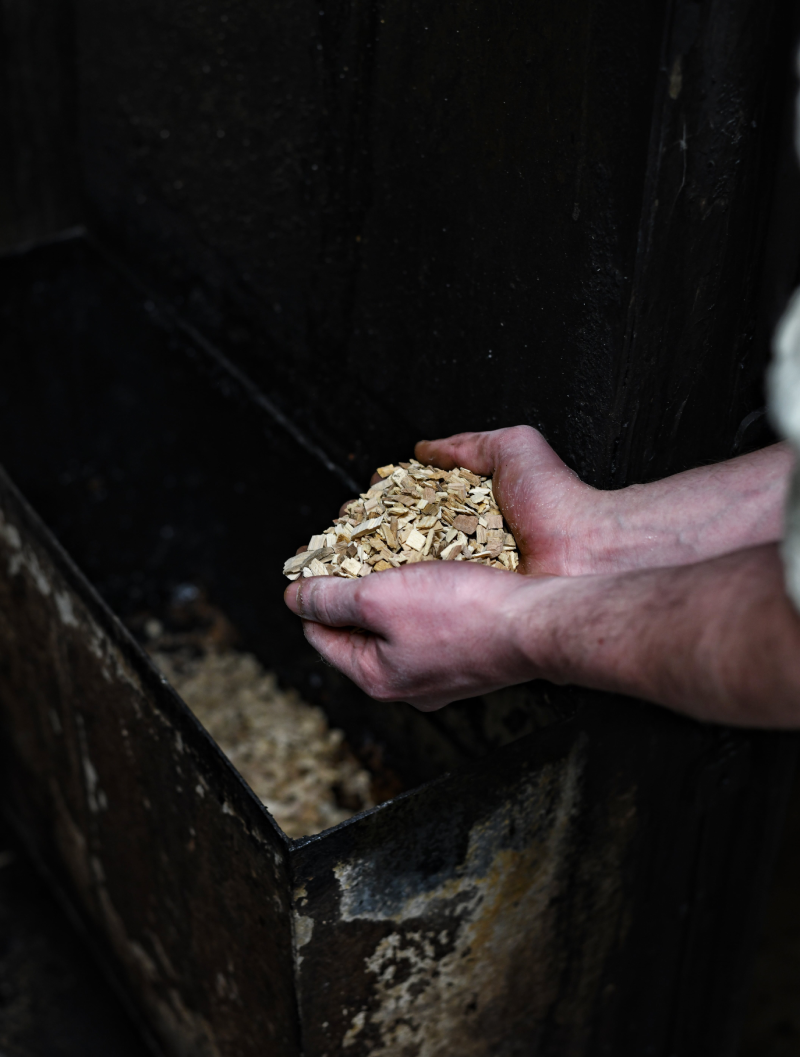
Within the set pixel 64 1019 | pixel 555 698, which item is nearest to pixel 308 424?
pixel 555 698

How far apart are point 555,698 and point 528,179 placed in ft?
2.41

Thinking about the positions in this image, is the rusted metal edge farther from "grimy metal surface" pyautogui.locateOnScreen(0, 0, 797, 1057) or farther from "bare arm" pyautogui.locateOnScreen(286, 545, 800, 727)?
"bare arm" pyautogui.locateOnScreen(286, 545, 800, 727)

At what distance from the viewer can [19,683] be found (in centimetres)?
220

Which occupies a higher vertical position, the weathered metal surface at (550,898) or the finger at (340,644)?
the finger at (340,644)

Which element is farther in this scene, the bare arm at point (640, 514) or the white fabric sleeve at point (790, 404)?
the bare arm at point (640, 514)

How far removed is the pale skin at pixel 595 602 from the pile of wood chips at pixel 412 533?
3 cm

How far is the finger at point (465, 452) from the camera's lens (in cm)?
145

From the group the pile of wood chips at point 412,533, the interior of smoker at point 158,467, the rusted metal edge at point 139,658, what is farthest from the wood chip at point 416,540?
the interior of smoker at point 158,467

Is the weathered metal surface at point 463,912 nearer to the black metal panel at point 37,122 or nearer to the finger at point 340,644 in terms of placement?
the finger at point 340,644

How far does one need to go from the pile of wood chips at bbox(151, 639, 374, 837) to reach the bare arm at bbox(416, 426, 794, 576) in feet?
3.54

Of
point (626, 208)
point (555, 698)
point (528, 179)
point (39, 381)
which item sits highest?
point (39, 381)

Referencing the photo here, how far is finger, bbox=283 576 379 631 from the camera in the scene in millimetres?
1213

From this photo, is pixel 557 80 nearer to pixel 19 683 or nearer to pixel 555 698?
pixel 555 698

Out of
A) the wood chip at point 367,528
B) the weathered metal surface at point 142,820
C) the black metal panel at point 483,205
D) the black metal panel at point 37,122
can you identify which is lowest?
the weathered metal surface at point 142,820
